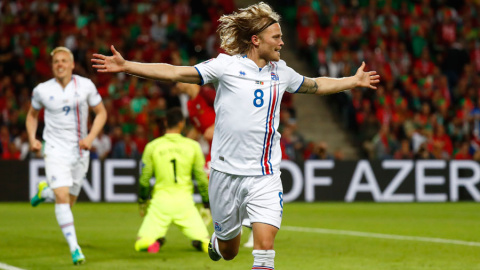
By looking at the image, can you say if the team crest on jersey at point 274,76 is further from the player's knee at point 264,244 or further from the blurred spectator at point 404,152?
the blurred spectator at point 404,152

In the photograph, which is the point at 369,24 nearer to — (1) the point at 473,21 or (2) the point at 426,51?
(2) the point at 426,51

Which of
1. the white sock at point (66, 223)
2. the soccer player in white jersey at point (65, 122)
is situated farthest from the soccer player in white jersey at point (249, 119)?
the soccer player in white jersey at point (65, 122)

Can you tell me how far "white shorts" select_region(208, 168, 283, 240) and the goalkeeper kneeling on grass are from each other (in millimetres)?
3155

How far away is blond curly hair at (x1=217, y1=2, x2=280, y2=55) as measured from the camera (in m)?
6.12

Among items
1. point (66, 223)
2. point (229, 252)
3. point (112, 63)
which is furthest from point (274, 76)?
point (66, 223)

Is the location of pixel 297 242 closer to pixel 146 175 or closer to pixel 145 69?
pixel 146 175

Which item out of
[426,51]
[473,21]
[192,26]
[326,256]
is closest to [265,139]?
[326,256]

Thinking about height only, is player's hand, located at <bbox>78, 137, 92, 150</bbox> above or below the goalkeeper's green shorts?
above

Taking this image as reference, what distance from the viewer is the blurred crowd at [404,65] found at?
68.9 ft

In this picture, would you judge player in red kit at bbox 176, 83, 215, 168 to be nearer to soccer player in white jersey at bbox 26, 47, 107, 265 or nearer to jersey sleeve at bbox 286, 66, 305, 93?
soccer player in white jersey at bbox 26, 47, 107, 265

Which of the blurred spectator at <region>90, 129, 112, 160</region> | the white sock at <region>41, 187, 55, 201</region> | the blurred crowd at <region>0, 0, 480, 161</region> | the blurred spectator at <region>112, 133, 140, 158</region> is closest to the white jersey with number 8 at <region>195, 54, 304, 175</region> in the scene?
the white sock at <region>41, 187, 55, 201</region>

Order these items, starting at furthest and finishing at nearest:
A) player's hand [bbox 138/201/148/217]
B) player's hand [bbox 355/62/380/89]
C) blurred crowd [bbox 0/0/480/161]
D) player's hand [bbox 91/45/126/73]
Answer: blurred crowd [bbox 0/0/480/161], player's hand [bbox 138/201/148/217], player's hand [bbox 355/62/380/89], player's hand [bbox 91/45/126/73]

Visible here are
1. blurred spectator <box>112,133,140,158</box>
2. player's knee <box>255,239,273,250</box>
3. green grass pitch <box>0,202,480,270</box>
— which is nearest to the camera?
player's knee <box>255,239,273,250</box>

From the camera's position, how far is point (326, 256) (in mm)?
9352
